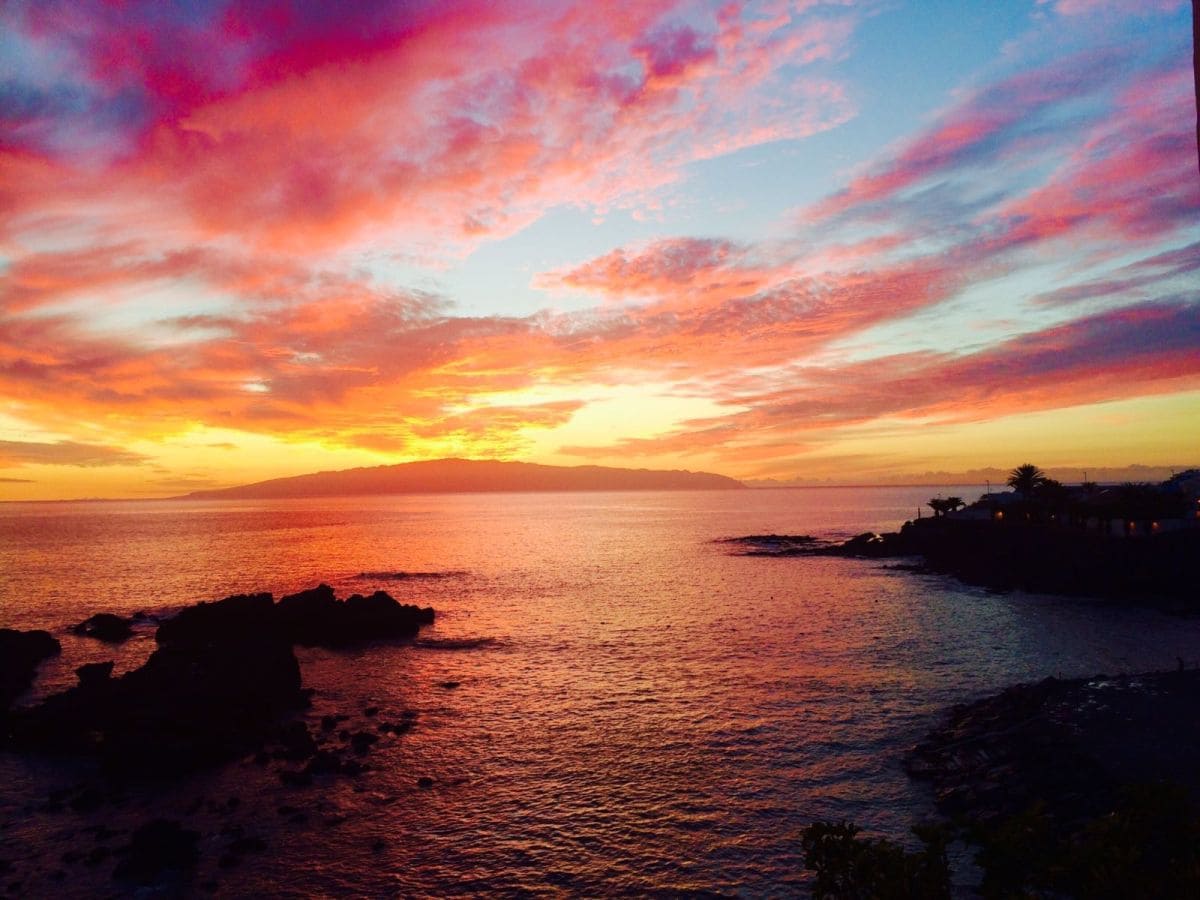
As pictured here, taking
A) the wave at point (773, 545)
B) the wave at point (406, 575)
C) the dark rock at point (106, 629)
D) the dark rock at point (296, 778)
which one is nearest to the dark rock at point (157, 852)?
the dark rock at point (296, 778)

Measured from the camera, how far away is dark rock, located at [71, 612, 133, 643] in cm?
6438

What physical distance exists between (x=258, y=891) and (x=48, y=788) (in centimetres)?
1666

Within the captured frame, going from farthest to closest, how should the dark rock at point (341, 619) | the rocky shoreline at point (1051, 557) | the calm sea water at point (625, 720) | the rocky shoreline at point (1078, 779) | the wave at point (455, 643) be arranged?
the rocky shoreline at point (1051, 557), the dark rock at point (341, 619), the wave at point (455, 643), the calm sea water at point (625, 720), the rocky shoreline at point (1078, 779)

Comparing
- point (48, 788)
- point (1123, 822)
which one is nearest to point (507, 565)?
point (48, 788)

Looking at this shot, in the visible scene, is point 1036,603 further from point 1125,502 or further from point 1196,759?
point 1196,759

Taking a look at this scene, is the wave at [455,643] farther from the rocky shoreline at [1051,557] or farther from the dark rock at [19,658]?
the rocky shoreline at [1051,557]

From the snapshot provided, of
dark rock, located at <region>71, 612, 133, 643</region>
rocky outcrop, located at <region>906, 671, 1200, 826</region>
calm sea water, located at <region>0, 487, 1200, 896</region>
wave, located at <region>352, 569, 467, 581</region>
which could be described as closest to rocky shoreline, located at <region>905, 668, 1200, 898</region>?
rocky outcrop, located at <region>906, 671, 1200, 826</region>

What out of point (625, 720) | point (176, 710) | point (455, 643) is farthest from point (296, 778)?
point (455, 643)

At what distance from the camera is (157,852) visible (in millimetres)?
25969

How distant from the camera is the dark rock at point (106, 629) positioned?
64.4m

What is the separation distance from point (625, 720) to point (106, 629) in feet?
181

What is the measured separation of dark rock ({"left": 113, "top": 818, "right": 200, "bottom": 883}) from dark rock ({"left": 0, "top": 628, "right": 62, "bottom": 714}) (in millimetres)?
23628

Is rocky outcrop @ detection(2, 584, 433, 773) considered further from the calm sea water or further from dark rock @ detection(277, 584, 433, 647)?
dark rock @ detection(277, 584, 433, 647)

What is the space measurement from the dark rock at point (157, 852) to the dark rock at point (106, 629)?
45.4 m
